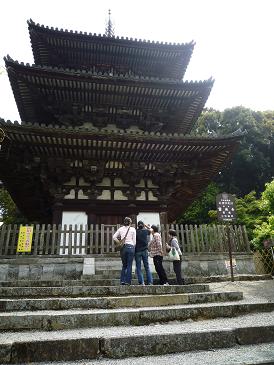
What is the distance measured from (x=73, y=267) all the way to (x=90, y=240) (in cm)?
101

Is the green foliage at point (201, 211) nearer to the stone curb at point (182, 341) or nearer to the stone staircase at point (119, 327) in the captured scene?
the stone staircase at point (119, 327)

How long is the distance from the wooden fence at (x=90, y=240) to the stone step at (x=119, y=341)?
5.83m

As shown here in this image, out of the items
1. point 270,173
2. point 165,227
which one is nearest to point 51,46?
point 165,227

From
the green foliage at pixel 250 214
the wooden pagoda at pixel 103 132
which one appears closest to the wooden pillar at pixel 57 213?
the wooden pagoda at pixel 103 132

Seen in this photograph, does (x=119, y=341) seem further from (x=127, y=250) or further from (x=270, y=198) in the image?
(x=270, y=198)

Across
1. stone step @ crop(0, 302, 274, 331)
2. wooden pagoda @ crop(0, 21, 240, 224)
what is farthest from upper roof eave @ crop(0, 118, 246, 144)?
stone step @ crop(0, 302, 274, 331)

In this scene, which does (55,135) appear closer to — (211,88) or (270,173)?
(211,88)

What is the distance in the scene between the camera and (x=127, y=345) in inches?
127

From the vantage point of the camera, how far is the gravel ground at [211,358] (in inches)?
112

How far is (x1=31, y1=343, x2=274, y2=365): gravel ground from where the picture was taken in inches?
112

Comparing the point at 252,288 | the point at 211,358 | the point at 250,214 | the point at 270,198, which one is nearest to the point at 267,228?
the point at 270,198

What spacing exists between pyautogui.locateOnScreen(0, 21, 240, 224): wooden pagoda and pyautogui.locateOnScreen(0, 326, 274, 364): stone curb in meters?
7.25

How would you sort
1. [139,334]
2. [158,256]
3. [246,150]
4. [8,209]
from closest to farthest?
[139,334]
[158,256]
[8,209]
[246,150]

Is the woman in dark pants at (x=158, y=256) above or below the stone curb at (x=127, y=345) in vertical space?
above
